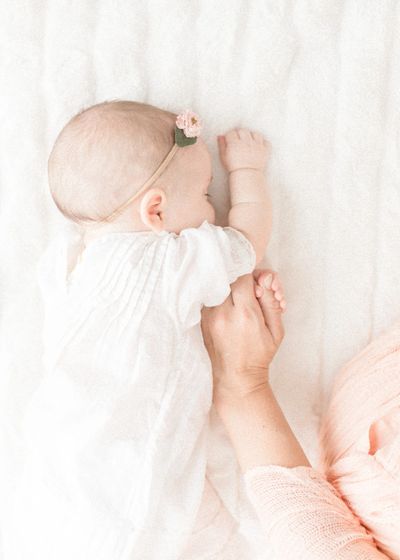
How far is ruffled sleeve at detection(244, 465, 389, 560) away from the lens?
3.45ft

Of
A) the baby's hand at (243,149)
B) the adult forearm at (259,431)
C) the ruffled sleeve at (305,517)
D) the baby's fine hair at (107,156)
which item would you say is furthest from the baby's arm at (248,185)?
the ruffled sleeve at (305,517)

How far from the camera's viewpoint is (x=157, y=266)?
1095mm

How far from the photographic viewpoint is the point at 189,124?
1113mm

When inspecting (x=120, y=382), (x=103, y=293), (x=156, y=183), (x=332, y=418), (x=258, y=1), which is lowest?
(x=332, y=418)

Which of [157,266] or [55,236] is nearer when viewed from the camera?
[157,266]

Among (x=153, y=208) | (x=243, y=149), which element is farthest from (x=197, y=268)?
(x=243, y=149)

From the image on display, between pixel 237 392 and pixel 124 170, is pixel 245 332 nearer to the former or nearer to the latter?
pixel 237 392

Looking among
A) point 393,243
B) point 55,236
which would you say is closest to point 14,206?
point 55,236

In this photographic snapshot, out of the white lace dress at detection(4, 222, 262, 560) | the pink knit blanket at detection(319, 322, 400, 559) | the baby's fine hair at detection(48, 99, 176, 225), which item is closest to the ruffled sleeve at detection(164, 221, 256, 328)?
the white lace dress at detection(4, 222, 262, 560)

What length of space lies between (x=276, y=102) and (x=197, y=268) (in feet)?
0.98

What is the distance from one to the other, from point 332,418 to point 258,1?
2.11 feet

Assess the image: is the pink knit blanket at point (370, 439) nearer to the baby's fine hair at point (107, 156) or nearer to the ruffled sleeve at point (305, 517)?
the ruffled sleeve at point (305, 517)

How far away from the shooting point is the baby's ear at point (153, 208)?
3.60ft

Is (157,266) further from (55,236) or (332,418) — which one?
(332,418)
